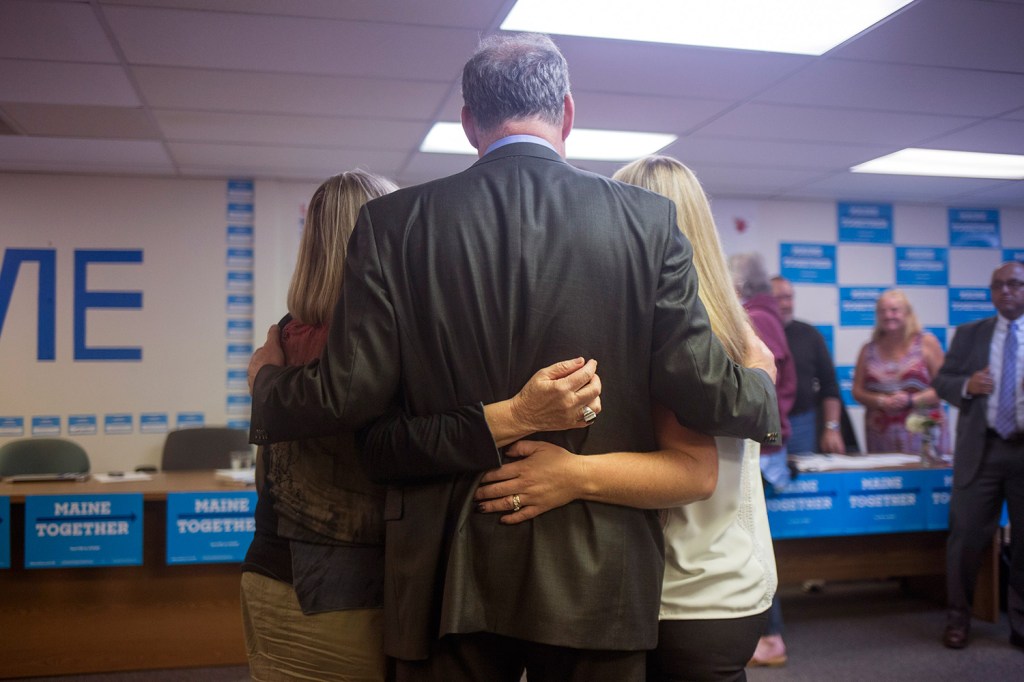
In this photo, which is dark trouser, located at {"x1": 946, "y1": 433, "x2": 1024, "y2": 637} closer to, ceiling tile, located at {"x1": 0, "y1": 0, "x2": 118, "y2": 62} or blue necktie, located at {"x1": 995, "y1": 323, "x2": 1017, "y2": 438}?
blue necktie, located at {"x1": 995, "y1": 323, "x2": 1017, "y2": 438}

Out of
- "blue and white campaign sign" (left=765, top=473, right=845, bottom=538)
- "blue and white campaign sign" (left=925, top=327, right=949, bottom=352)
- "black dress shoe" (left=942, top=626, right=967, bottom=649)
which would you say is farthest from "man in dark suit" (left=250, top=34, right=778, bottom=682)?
"blue and white campaign sign" (left=925, top=327, right=949, bottom=352)

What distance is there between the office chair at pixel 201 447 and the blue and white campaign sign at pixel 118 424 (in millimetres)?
553

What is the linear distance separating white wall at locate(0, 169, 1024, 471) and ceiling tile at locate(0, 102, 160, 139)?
1163mm

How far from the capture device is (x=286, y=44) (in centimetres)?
337

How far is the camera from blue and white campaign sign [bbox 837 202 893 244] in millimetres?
7125

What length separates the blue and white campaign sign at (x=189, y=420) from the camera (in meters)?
5.87

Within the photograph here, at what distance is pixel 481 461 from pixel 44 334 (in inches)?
219

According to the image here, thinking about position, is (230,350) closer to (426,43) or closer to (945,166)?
(426,43)

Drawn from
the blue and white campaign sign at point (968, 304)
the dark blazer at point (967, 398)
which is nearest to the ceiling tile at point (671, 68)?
the dark blazer at point (967, 398)

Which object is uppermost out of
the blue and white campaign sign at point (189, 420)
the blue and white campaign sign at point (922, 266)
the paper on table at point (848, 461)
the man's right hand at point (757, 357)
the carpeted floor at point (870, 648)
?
the blue and white campaign sign at point (922, 266)

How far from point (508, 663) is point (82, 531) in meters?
2.75

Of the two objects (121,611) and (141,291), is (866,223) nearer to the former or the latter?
(141,291)

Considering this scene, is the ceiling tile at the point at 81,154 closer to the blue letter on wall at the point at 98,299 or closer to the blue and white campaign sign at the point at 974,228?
the blue letter on wall at the point at 98,299

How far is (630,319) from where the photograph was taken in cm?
117
